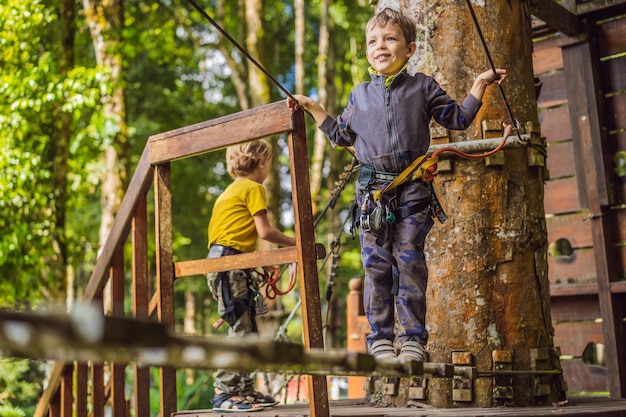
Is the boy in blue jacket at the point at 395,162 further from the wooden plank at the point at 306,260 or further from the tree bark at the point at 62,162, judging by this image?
the tree bark at the point at 62,162

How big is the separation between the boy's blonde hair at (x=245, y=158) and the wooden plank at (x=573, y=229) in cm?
316

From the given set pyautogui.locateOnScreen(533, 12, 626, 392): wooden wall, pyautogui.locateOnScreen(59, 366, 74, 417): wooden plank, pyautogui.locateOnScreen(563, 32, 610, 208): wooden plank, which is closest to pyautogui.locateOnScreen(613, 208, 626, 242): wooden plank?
pyautogui.locateOnScreen(533, 12, 626, 392): wooden wall

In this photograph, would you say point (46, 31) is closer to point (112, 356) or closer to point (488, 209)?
point (488, 209)

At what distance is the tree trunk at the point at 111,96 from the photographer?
455 inches

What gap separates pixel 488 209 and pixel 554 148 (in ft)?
10.2

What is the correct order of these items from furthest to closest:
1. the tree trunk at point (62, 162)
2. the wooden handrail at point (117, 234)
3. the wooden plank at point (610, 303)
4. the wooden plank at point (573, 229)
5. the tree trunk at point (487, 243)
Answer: the tree trunk at point (62, 162) < the wooden plank at point (573, 229) < the wooden plank at point (610, 303) < the wooden handrail at point (117, 234) < the tree trunk at point (487, 243)

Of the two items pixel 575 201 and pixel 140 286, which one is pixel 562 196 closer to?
pixel 575 201

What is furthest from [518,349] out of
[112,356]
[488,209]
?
[112,356]

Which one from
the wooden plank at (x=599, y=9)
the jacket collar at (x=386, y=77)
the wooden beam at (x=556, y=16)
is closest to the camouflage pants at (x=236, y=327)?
the jacket collar at (x=386, y=77)

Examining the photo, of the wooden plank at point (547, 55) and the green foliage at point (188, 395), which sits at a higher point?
the wooden plank at point (547, 55)

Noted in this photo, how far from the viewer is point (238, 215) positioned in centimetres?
500

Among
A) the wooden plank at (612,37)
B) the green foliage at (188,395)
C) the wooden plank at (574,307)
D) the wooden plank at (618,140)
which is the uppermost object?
the wooden plank at (612,37)

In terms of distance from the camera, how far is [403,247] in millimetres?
3928

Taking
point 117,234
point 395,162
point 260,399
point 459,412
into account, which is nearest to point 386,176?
point 395,162
